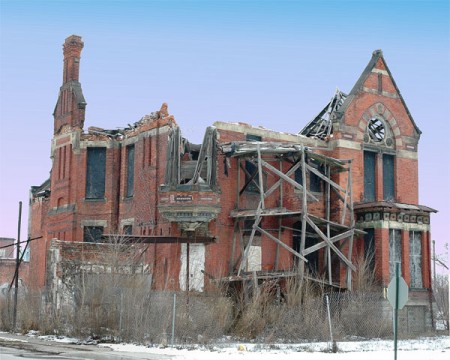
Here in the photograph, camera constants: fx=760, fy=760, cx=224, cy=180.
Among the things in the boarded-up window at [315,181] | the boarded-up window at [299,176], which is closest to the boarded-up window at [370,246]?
the boarded-up window at [315,181]

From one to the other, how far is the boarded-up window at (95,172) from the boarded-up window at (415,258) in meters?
15.9

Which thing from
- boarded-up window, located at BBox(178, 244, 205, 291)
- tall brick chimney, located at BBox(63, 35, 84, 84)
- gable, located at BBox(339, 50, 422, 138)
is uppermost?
tall brick chimney, located at BBox(63, 35, 84, 84)

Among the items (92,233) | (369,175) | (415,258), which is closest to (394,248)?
(415,258)

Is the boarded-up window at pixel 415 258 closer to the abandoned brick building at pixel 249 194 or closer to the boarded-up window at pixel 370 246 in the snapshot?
the abandoned brick building at pixel 249 194

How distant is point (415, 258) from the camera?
37.8 metres

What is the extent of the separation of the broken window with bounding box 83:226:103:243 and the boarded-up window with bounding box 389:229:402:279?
1450 centimetres

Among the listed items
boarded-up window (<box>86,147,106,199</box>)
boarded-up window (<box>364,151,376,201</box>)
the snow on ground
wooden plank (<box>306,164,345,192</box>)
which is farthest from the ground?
boarded-up window (<box>86,147,106,199</box>)

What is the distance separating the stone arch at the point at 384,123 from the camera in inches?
1532

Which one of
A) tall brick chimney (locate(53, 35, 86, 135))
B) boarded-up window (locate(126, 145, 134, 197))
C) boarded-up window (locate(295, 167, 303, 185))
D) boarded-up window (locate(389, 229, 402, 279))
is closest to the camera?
boarded-up window (locate(389, 229, 402, 279))

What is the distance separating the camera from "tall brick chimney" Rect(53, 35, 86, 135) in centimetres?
4038

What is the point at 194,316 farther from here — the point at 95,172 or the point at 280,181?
the point at 95,172

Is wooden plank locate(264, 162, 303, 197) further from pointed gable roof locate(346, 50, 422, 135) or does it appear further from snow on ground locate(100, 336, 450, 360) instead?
snow on ground locate(100, 336, 450, 360)

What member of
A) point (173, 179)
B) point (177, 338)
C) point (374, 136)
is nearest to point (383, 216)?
point (374, 136)

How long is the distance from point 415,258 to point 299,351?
1496 centimetres
